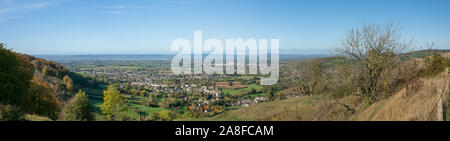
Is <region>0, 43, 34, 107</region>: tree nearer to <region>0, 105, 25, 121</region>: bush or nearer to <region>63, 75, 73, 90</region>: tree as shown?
<region>0, 105, 25, 121</region>: bush

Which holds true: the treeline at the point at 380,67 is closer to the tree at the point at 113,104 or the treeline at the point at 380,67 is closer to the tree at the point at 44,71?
the tree at the point at 113,104

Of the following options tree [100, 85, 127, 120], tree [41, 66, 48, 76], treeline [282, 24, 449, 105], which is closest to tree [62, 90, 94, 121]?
tree [100, 85, 127, 120]

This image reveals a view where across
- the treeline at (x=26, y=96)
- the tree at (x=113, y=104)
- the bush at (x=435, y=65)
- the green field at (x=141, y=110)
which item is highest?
the bush at (x=435, y=65)

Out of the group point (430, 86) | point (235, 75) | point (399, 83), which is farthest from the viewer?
point (235, 75)

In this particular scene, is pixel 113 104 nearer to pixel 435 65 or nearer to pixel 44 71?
pixel 435 65

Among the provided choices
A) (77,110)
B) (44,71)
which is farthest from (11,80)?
(44,71)

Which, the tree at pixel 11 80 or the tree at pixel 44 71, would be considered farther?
the tree at pixel 44 71

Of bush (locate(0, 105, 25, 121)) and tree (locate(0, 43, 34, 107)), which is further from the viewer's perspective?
tree (locate(0, 43, 34, 107))

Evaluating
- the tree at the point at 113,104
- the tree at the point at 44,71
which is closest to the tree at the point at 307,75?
the tree at the point at 113,104
